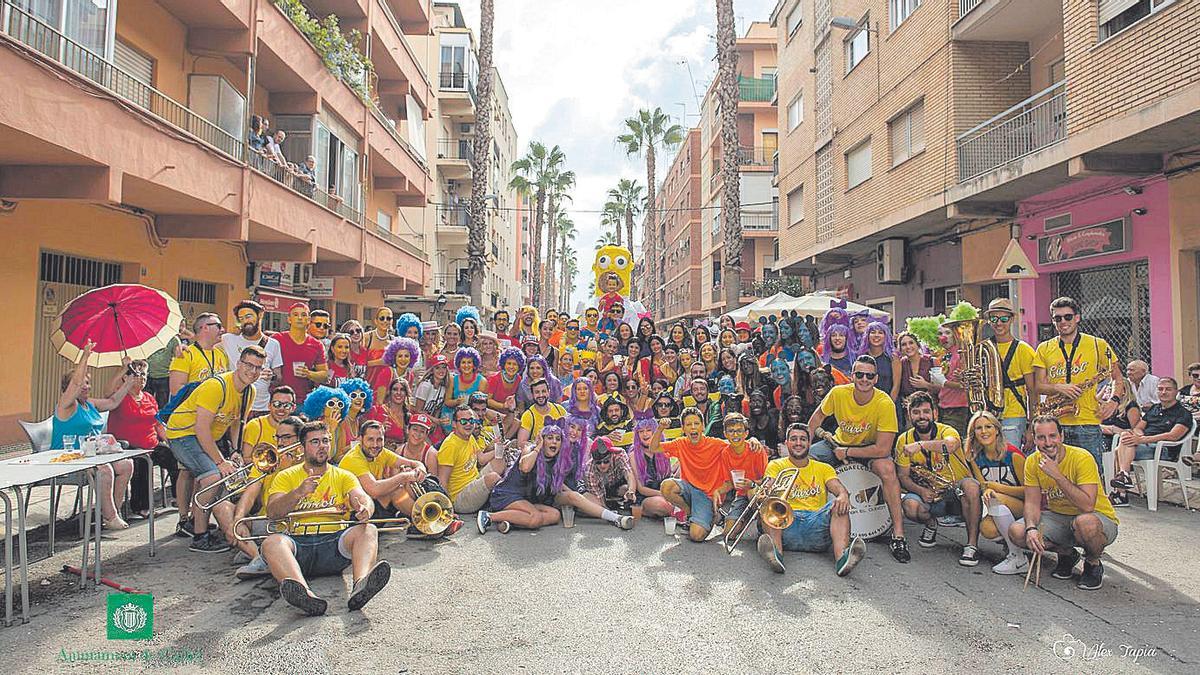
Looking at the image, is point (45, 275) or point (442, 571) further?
point (45, 275)

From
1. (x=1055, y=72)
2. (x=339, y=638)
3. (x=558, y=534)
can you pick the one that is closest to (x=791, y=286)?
(x=1055, y=72)

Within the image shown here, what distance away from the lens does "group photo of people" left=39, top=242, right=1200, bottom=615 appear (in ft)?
17.6

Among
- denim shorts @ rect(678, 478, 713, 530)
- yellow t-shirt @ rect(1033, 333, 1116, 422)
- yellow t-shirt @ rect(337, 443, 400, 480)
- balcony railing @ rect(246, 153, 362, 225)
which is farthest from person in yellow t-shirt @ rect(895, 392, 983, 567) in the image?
balcony railing @ rect(246, 153, 362, 225)

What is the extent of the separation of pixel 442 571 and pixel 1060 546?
480cm

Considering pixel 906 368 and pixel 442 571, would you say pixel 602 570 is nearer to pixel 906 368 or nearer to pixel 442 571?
pixel 442 571

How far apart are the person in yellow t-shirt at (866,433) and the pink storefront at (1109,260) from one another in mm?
7046

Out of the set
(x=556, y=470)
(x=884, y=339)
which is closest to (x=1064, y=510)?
(x=884, y=339)

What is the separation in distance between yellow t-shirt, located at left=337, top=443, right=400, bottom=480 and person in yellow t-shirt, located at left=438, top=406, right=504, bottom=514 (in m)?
1.08

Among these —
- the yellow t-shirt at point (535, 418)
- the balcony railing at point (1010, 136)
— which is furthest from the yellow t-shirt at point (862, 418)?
the balcony railing at point (1010, 136)

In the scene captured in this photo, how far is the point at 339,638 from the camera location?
426cm

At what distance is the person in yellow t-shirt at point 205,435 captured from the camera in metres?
5.98

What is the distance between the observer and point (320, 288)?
738 inches

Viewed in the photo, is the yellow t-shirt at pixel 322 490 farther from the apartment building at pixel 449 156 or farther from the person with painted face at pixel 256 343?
the apartment building at pixel 449 156

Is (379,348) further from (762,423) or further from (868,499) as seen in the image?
(868,499)
